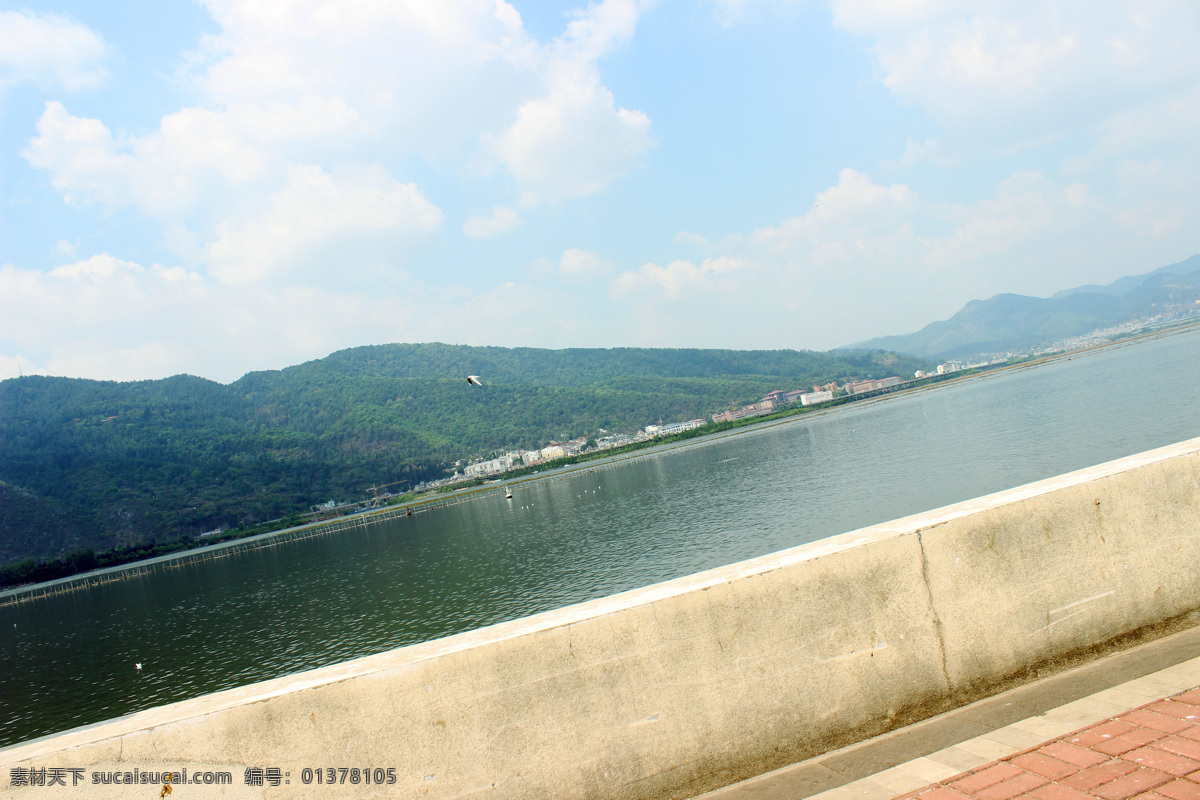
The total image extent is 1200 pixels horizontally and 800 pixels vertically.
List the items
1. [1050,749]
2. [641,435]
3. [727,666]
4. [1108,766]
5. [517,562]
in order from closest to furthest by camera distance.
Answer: [1108,766] → [1050,749] → [727,666] → [517,562] → [641,435]

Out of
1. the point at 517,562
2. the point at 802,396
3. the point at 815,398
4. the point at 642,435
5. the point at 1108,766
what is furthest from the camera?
the point at 802,396

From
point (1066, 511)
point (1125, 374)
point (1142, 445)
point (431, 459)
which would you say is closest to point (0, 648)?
point (1066, 511)

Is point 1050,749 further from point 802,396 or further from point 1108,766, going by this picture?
point 802,396

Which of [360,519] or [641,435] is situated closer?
[360,519]

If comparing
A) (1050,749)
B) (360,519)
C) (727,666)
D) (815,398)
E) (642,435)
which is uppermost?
(727,666)

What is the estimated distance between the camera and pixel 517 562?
102ft

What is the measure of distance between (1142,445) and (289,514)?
384ft

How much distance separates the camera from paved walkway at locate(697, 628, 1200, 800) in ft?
7.38

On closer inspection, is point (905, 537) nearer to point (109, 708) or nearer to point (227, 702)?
point (227, 702)

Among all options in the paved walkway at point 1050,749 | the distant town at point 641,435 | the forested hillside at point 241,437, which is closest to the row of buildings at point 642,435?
the distant town at point 641,435

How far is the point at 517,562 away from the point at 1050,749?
1172 inches

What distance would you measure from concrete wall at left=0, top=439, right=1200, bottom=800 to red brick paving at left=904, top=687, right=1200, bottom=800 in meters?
0.62

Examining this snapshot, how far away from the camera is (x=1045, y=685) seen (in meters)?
3.15

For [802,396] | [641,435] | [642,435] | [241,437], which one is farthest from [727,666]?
[802,396]
